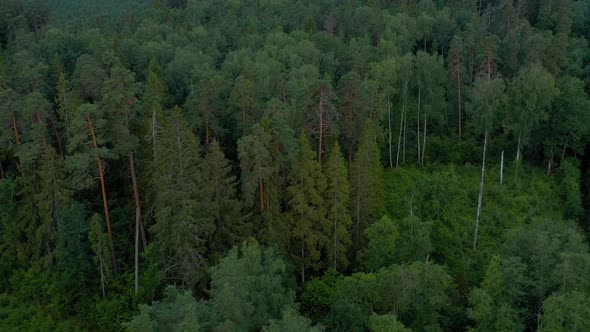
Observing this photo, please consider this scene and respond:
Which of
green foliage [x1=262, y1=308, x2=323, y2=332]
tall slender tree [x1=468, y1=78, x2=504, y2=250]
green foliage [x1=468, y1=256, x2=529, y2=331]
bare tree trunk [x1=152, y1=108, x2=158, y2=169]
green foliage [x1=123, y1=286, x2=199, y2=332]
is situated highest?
bare tree trunk [x1=152, y1=108, x2=158, y2=169]

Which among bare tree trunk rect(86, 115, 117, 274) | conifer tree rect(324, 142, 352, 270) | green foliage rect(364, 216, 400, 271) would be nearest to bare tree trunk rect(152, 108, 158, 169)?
bare tree trunk rect(86, 115, 117, 274)

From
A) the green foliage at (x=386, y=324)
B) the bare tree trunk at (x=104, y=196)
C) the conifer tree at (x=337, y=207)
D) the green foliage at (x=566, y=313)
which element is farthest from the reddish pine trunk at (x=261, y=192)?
the green foliage at (x=566, y=313)

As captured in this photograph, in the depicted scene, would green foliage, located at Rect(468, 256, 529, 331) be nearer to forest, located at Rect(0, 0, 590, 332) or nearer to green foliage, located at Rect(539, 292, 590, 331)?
forest, located at Rect(0, 0, 590, 332)

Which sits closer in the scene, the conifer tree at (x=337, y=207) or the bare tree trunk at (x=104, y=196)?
the bare tree trunk at (x=104, y=196)

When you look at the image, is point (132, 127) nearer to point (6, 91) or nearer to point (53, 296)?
point (6, 91)

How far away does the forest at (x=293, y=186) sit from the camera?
3098 centimetres

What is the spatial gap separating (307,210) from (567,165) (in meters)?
26.6

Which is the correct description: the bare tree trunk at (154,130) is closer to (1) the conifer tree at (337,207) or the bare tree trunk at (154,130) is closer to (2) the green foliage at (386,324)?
(1) the conifer tree at (337,207)

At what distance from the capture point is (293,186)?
36.0 meters

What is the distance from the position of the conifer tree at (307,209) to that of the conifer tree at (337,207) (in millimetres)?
468

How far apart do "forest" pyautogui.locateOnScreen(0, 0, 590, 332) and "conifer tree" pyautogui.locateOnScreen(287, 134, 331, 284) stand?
0.14 meters

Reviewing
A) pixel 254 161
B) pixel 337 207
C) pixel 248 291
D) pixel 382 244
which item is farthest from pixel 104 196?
pixel 382 244

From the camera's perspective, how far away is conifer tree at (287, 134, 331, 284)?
3588 centimetres

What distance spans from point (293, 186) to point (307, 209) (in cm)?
175
